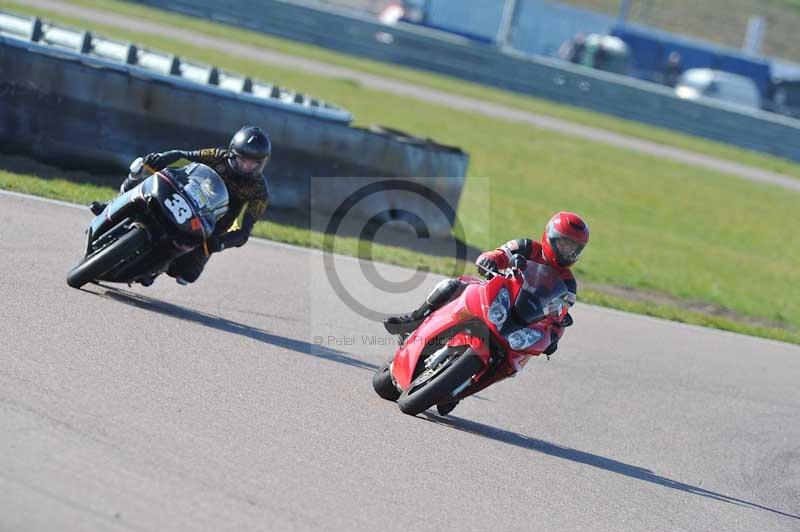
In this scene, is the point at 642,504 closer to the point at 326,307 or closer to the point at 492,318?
the point at 492,318

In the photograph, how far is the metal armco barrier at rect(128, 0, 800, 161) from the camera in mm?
34312

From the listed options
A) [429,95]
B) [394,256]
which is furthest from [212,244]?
[429,95]

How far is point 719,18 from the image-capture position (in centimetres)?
6856

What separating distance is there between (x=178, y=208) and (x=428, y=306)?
201cm

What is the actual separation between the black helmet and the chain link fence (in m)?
57.8

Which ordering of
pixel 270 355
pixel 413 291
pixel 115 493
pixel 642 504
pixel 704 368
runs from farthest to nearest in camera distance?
pixel 413 291
pixel 704 368
pixel 270 355
pixel 642 504
pixel 115 493

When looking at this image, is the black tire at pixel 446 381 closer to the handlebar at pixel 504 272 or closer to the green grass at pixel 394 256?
the handlebar at pixel 504 272

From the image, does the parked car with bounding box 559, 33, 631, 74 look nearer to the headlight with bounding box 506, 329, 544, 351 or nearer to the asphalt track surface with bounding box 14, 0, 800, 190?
the asphalt track surface with bounding box 14, 0, 800, 190

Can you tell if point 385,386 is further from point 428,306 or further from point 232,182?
point 232,182

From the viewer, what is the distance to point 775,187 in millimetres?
28031

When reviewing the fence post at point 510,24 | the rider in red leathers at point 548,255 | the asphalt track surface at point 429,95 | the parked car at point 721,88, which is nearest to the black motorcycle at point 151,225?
the rider in red leathers at point 548,255

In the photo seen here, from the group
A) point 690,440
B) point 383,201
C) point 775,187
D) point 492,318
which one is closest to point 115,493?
point 492,318

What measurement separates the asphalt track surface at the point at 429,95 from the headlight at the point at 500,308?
2110 centimetres

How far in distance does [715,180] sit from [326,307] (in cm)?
1838
